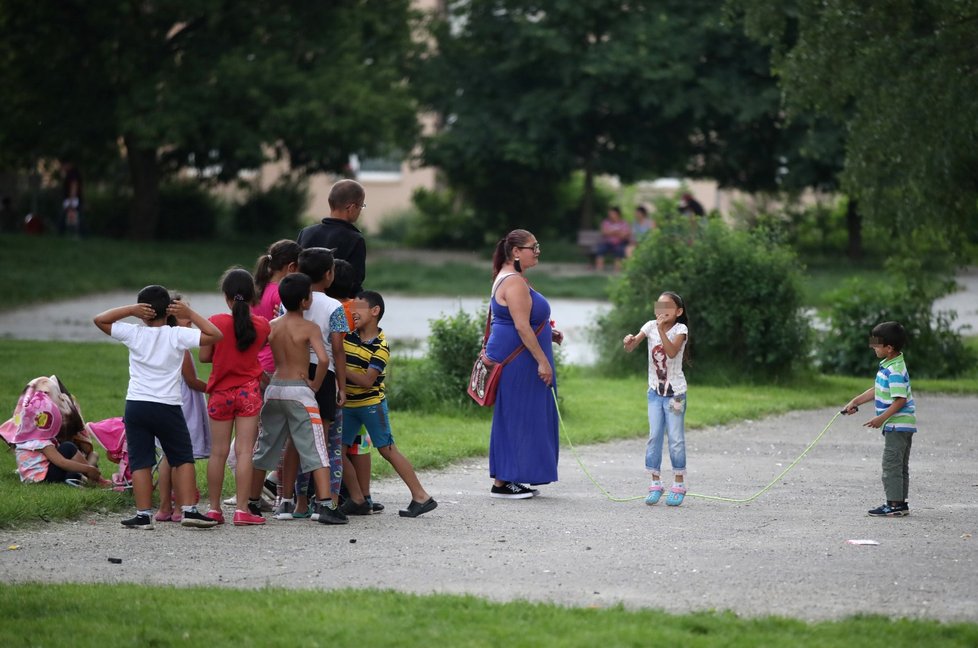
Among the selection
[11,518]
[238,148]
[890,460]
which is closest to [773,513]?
[890,460]

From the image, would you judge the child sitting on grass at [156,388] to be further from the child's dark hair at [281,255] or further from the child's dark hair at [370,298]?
the child's dark hair at [370,298]

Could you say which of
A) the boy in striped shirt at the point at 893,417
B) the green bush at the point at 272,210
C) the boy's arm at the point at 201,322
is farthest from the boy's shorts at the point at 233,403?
the green bush at the point at 272,210

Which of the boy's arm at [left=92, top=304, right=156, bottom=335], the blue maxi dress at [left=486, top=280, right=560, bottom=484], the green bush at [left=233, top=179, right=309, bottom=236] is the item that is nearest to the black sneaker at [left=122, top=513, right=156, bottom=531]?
the boy's arm at [left=92, top=304, right=156, bottom=335]

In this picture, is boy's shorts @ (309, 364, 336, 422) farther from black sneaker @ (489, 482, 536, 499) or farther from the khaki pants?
the khaki pants

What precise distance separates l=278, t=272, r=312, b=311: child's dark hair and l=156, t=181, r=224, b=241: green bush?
2774 centimetres

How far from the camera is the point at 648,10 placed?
33938mm

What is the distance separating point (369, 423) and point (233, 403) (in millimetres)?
937

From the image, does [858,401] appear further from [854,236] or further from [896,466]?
[854,236]

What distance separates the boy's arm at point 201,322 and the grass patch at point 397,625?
83.2 inches

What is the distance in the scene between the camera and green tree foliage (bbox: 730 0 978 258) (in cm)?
1550

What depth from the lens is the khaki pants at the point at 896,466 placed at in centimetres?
905

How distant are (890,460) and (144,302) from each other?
14.9 feet

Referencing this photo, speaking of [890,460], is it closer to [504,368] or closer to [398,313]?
[504,368]

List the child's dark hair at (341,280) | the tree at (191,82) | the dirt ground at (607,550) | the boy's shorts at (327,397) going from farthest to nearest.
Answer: the tree at (191,82)
the child's dark hair at (341,280)
the boy's shorts at (327,397)
the dirt ground at (607,550)
